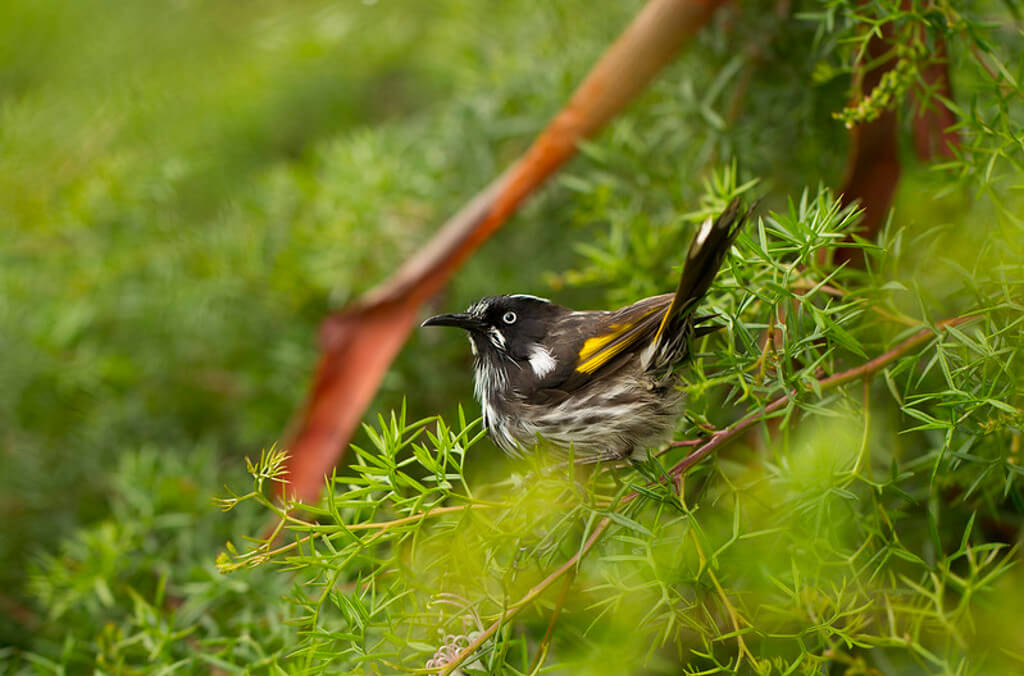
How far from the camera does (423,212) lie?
1.79 metres

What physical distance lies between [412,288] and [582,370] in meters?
0.43

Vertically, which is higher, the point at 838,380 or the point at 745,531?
the point at 838,380

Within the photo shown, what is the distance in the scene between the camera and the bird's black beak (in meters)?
1.24

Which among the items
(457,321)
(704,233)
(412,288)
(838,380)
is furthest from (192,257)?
(838,380)

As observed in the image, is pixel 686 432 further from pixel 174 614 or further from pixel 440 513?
pixel 174 614

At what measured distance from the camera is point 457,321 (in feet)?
4.15

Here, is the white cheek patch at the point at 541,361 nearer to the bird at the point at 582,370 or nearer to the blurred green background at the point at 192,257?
the bird at the point at 582,370

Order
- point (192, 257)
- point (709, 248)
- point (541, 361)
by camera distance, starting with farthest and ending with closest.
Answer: point (192, 257), point (541, 361), point (709, 248)

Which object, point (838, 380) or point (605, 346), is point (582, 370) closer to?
point (605, 346)

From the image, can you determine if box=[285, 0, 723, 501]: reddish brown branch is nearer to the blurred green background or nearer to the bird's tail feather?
the blurred green background

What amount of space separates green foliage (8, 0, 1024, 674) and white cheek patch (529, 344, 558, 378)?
0.40 ft

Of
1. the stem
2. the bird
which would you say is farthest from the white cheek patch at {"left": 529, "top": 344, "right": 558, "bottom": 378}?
the stem

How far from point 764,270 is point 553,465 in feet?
1.22

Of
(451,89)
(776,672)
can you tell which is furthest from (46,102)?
(776,672)
